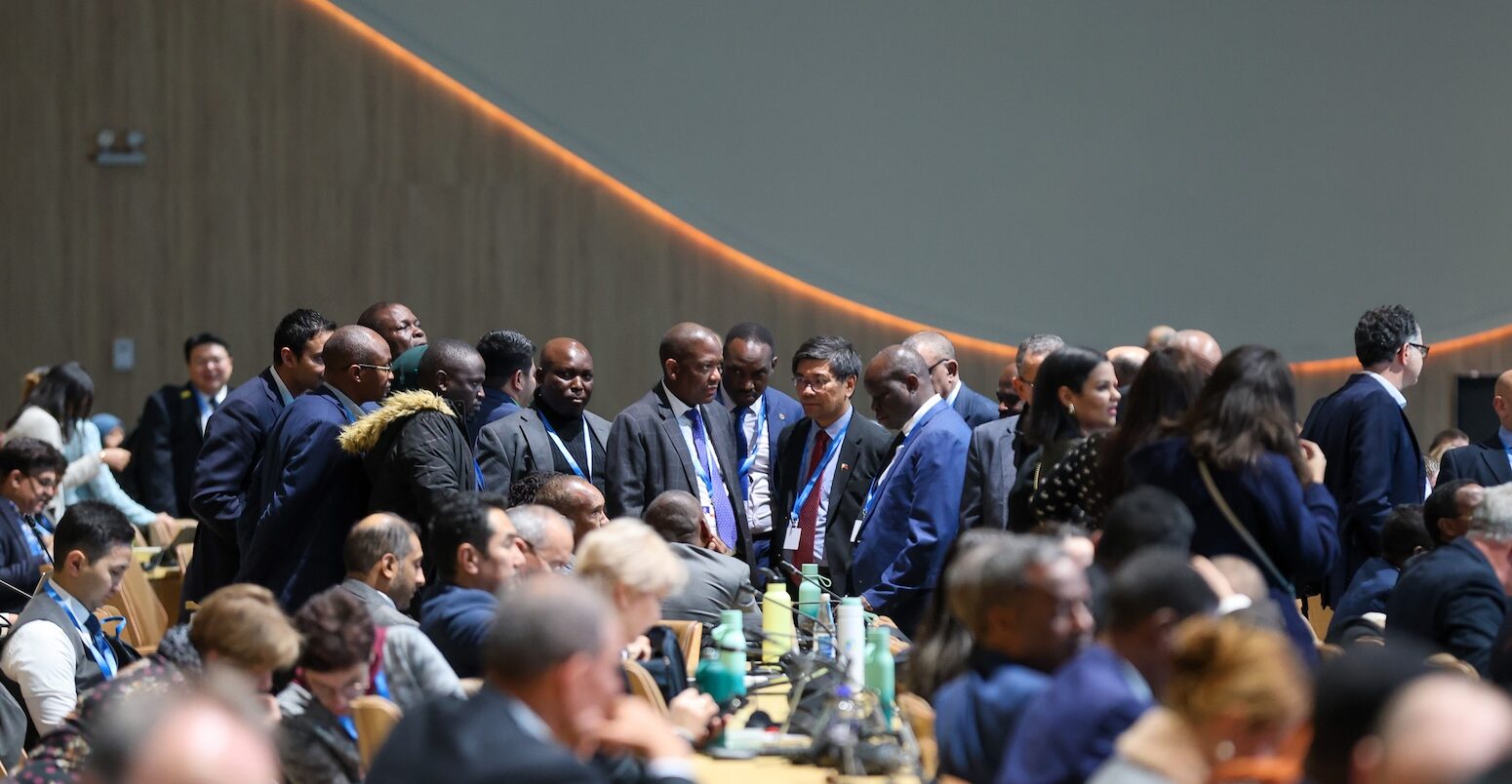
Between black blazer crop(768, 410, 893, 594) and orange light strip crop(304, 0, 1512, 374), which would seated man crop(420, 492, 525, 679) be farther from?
orange light strip crop(304, 0, 1512, 374)

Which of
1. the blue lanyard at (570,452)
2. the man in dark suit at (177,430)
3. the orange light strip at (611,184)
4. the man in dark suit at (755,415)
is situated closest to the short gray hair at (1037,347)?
the man in dark suit at (755,415)

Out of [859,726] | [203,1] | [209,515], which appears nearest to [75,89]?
[203,1]

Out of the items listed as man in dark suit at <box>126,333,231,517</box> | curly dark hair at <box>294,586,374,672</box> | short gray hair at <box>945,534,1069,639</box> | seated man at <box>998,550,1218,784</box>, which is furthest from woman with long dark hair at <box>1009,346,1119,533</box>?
man in dark suit at <box>126,333,231,517</box>

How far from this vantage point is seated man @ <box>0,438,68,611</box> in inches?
230

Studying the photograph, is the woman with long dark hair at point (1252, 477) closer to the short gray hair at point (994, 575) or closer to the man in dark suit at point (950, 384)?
the short gray hair at point (994, 575)

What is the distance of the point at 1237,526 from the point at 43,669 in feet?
10.0

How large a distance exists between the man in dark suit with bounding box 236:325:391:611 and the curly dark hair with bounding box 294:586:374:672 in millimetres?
1821

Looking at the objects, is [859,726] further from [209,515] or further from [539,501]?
[209,515]

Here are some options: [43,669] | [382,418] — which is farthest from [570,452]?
[43,669]

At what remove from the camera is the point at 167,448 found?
352 inches

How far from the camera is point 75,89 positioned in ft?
32.3

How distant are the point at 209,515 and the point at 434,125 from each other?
175 inches

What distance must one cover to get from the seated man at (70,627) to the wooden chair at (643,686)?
1.62 meters

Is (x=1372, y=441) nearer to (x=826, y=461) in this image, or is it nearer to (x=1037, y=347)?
(x=1037, y=347)
